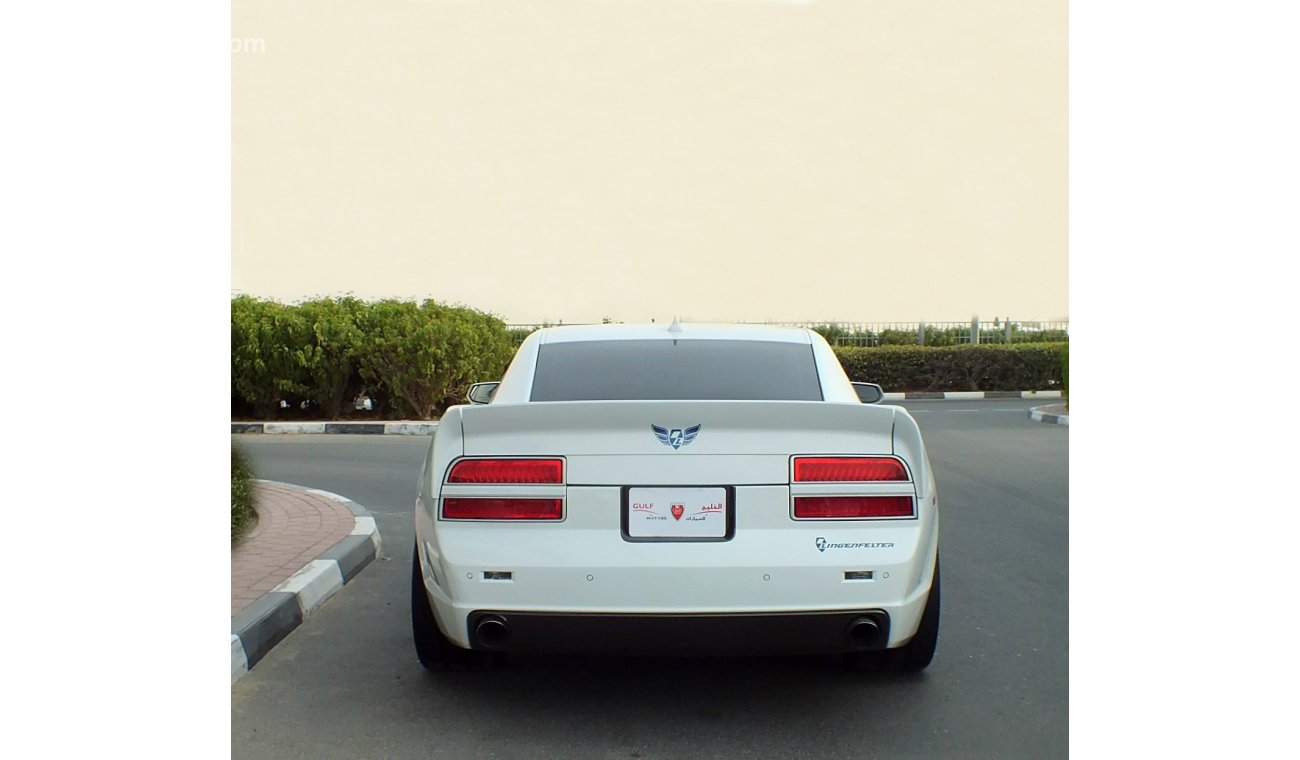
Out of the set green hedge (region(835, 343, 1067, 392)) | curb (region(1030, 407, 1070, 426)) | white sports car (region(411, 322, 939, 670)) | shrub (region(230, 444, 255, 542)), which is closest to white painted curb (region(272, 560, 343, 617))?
shrub (region(230, 444, 255, 542))

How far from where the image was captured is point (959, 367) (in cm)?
2480

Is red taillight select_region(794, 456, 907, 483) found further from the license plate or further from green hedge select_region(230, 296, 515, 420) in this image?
green hedge select_region(230, 296, 515, 420)

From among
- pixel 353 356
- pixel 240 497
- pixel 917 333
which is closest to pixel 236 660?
pixel 240 497

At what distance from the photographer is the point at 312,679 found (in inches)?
173

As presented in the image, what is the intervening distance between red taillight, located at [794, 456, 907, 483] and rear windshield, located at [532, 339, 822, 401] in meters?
0.85

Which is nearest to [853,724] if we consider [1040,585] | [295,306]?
[1040,585]

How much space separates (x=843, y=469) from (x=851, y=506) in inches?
4.8

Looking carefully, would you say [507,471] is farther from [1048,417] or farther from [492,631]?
[1048,417]

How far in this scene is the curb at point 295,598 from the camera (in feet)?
15.0

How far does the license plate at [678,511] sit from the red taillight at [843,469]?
257 millimetres

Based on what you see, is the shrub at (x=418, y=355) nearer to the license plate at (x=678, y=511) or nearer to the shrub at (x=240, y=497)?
the shrub at (x=240, y=497)

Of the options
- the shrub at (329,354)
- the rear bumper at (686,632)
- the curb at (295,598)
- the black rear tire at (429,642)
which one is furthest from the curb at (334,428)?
the rear bumper at (686,632)

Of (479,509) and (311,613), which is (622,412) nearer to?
(479,509)

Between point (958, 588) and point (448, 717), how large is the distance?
305cm
